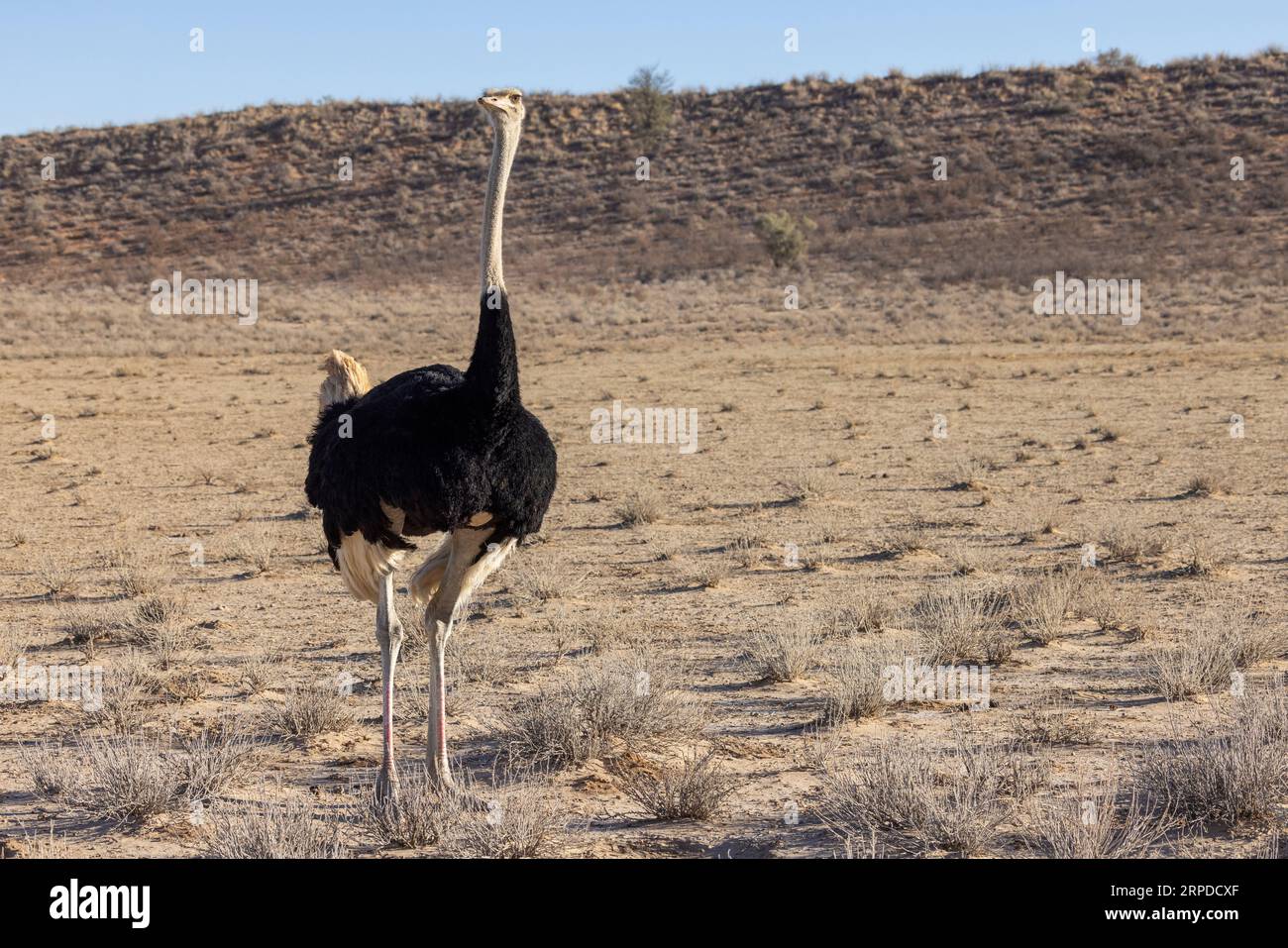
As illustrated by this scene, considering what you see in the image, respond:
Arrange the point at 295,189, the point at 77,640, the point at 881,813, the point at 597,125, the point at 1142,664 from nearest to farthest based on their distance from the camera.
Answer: the point at 881,813
the point at 1142,664
the point at 77,640
the point at 295,189
the point at 597,125

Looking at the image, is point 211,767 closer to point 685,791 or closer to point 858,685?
point 685,791

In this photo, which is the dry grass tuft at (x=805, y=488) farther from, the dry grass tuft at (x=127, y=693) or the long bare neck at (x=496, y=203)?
the long bare neck at (x=496, y=203)

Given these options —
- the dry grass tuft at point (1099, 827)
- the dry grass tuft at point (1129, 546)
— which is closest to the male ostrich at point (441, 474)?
the dry grass tuft at point (1099, 827)

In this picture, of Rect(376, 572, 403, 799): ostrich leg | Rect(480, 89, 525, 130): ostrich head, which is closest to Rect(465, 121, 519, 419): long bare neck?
Rect(480, 89, 525, 130): ostrich head

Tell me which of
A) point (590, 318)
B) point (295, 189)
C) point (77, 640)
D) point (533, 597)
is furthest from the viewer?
point (295, 189)

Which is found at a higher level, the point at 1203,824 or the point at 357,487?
the point at 357,487

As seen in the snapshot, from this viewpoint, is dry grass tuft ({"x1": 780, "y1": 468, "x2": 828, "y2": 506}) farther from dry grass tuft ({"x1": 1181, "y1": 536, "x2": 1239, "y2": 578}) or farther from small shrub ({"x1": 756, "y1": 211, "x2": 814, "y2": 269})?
small shrub ({"x1": 756, "y1": 211, "x2": 814, "y2": 269})

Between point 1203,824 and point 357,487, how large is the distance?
10.9 feet

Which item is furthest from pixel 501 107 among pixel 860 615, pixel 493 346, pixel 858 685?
pixel 860 615

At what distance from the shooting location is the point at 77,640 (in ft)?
25.3

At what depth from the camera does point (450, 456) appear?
4.82 m

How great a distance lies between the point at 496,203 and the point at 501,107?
0.38 metres
